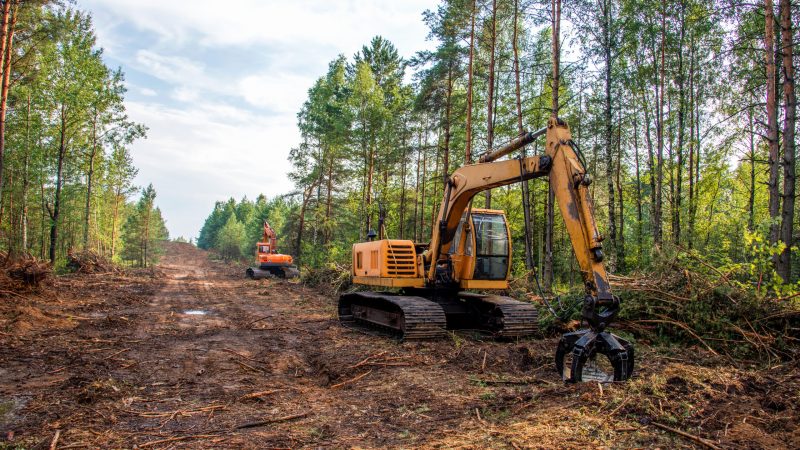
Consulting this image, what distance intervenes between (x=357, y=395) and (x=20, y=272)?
1247 centimetres

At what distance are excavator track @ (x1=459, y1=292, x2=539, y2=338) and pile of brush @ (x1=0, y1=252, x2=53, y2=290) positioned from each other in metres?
12.3

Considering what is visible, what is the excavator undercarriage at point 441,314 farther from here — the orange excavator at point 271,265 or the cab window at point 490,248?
the orange excavator at point 271,265

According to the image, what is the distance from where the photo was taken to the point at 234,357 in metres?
7.76

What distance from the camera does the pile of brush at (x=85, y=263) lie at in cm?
2452

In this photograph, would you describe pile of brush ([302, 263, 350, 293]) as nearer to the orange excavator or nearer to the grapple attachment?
the orange excavator

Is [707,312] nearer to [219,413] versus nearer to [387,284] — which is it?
[387,284]

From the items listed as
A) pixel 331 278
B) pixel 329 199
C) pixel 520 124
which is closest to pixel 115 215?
pixel 329 199

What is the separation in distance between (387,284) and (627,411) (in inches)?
250

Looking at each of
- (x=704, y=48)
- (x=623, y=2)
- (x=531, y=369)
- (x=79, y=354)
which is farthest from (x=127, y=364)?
(x=704, y=48)

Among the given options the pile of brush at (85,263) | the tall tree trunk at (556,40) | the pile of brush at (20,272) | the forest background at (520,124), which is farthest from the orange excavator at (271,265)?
the tall tree trunk at (556,40)

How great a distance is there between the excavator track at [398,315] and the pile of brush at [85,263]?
19.3 meters

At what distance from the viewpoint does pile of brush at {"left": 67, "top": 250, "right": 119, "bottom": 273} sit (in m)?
24.5

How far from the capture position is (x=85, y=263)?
24.9m

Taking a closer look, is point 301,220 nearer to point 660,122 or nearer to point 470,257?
point 660,122
